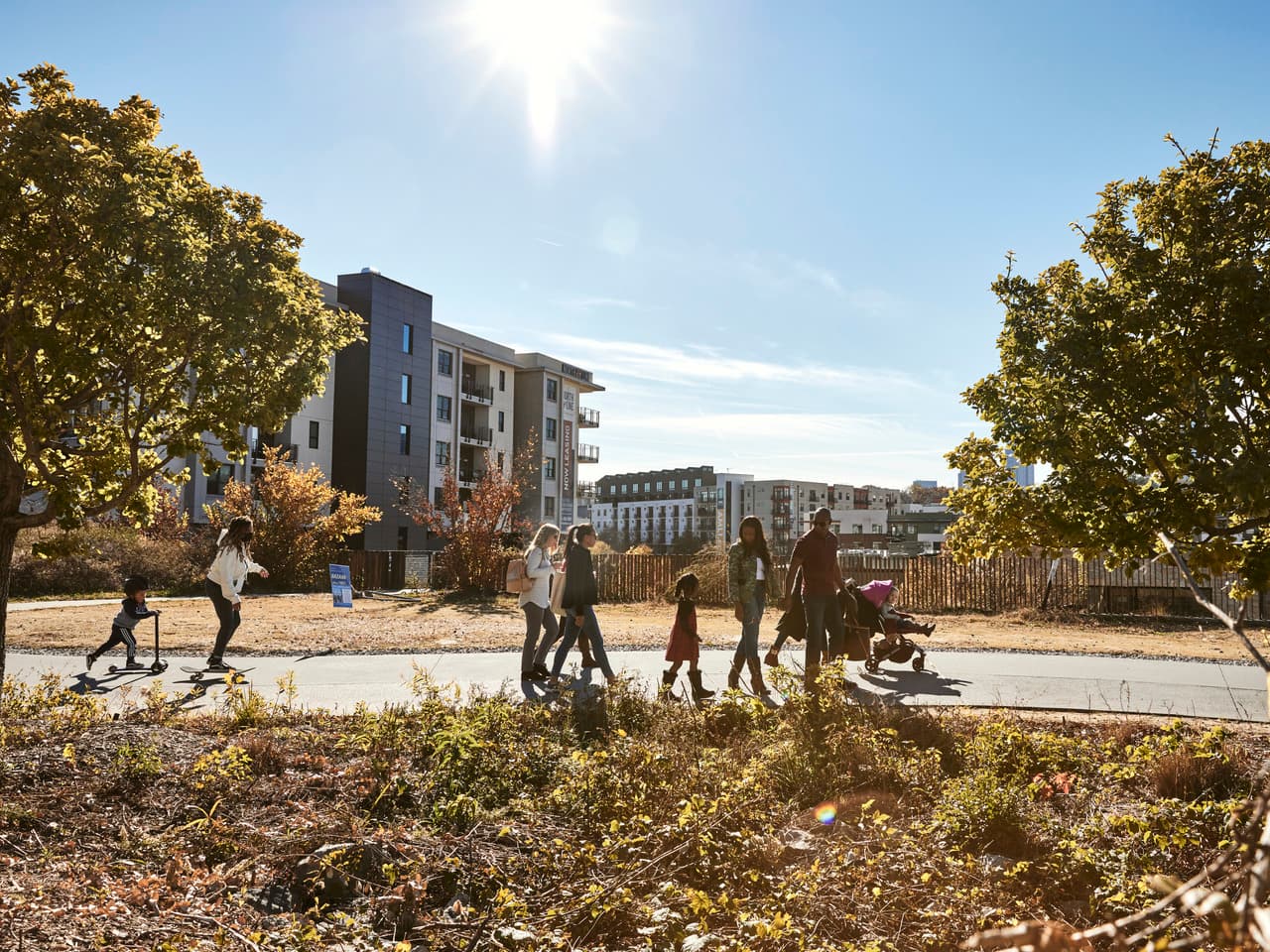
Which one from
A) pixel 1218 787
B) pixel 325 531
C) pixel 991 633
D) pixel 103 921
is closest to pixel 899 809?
pixel 1218 787

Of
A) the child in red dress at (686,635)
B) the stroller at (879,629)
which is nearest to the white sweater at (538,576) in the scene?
the child in red dress at (686,635)

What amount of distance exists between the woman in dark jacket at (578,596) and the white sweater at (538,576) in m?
0.22

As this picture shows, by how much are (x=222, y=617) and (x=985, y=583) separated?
17900 mm

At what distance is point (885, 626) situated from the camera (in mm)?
11984

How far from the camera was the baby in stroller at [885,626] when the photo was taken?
1184 cm

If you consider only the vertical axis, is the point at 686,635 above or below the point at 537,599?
below

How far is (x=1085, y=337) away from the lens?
6.54 metres

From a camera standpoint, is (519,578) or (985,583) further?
(985,583)

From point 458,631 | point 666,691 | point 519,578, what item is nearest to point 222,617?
point 519,578

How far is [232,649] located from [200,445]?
7152 mm

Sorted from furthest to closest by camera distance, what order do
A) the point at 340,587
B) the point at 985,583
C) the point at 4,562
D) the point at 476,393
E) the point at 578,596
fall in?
the point at 476,393 < the point at 985,583 < the point at 340,587 < the point at 578,596 < the point at 4,562

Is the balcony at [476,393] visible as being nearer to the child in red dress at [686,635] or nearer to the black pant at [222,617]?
the black pant at [222,617]

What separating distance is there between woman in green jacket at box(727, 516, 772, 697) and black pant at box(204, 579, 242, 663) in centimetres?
591

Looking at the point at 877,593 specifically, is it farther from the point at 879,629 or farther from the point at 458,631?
the point at 458,631
